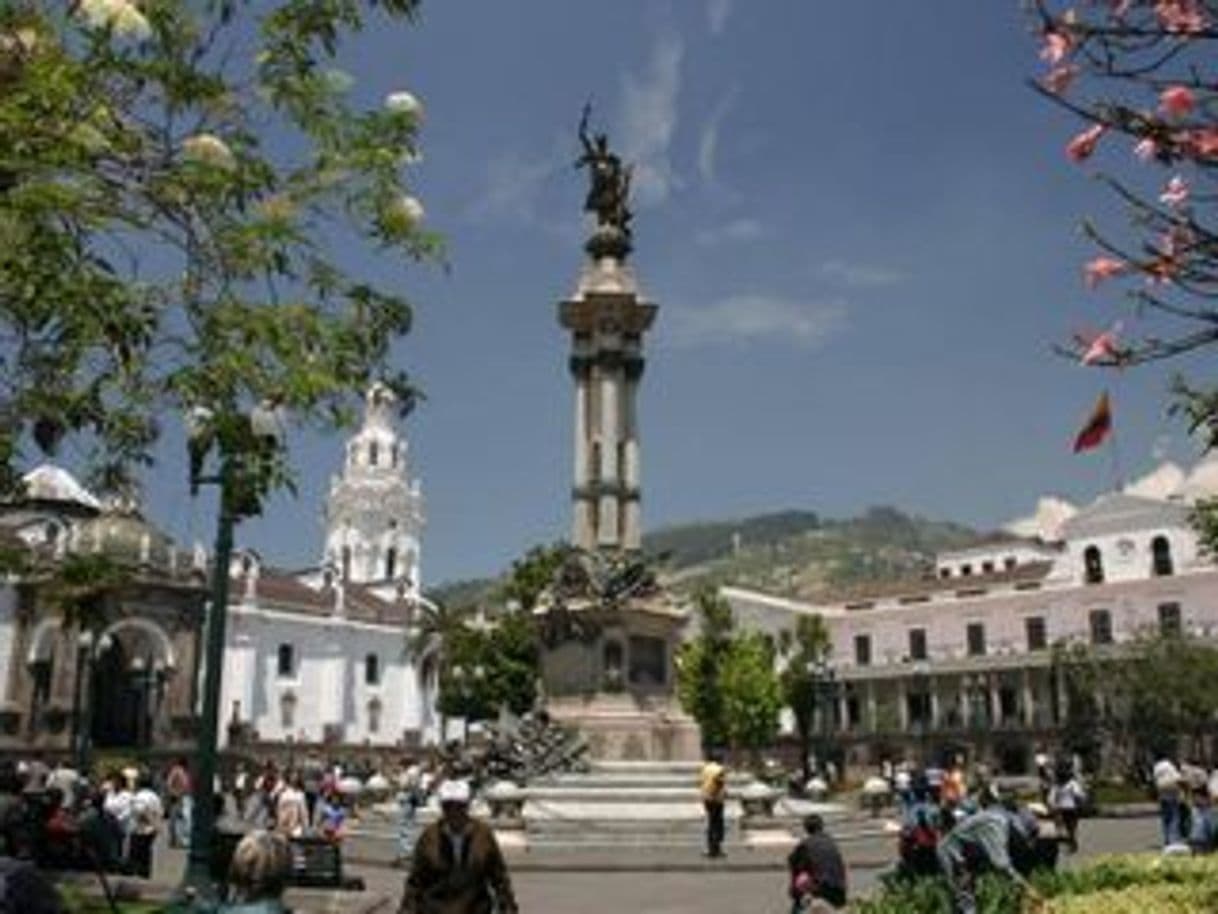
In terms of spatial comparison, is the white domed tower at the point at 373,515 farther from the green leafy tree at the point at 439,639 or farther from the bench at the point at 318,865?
the bench at the point at 318,865

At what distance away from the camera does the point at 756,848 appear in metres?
20.9

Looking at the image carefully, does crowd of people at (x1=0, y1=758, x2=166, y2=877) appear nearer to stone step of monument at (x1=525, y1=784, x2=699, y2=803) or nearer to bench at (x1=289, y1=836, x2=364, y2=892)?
bench at (x1=289, y1=836, x2=364, y2=892)

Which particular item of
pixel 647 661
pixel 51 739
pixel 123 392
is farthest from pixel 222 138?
pixel 51 739

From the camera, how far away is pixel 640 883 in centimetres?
1700

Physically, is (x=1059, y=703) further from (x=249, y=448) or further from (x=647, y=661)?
(x=249, y=448)

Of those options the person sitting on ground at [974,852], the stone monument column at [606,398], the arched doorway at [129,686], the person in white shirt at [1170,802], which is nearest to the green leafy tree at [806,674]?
the arched doorway at [129,686]

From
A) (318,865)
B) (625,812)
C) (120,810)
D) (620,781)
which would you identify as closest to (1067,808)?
(625,812)

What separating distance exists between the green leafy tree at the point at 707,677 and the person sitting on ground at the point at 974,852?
45739mm

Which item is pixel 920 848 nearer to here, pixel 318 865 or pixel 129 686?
pixel 318 865

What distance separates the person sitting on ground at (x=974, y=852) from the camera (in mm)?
9656

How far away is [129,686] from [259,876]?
63.9 m

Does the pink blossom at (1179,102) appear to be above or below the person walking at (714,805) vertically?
above

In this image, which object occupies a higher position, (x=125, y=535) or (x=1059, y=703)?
(x=125, y=535)

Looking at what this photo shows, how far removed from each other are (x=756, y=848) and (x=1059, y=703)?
41468 millimetres
